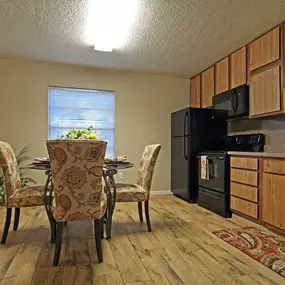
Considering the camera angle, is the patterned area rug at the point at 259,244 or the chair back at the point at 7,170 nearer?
the patterned area rug at the point at 259,244

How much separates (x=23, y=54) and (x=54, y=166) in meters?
2.88

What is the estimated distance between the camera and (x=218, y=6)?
2.58 meters

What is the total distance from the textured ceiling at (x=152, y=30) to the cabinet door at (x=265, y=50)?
0.11 meters

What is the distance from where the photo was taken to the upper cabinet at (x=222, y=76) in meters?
3.94

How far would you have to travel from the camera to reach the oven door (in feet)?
11.2

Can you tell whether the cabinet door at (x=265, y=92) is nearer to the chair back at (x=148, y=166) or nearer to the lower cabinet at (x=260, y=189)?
the lower cabinet at (x=260, y=189)

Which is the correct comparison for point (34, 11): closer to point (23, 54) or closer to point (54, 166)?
point (23, 54)

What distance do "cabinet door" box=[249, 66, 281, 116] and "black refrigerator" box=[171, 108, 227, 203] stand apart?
98 centimetres

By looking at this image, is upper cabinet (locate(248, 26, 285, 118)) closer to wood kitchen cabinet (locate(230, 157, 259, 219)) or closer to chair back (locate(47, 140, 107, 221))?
wood kitchen cabinet (locate(230, 157, 259, 219))

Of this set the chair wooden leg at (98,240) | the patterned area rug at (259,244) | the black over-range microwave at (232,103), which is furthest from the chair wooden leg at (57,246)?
the black over-range microwave at (232,103)

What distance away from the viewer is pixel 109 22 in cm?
291

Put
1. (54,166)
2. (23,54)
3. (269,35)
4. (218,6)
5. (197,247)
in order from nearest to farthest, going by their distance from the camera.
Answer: (54,166), (197,247), (218,6), (269,35), (23,54)

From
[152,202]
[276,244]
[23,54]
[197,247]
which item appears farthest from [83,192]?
[23,54]

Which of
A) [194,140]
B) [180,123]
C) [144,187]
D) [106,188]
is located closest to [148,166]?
[144,187]
